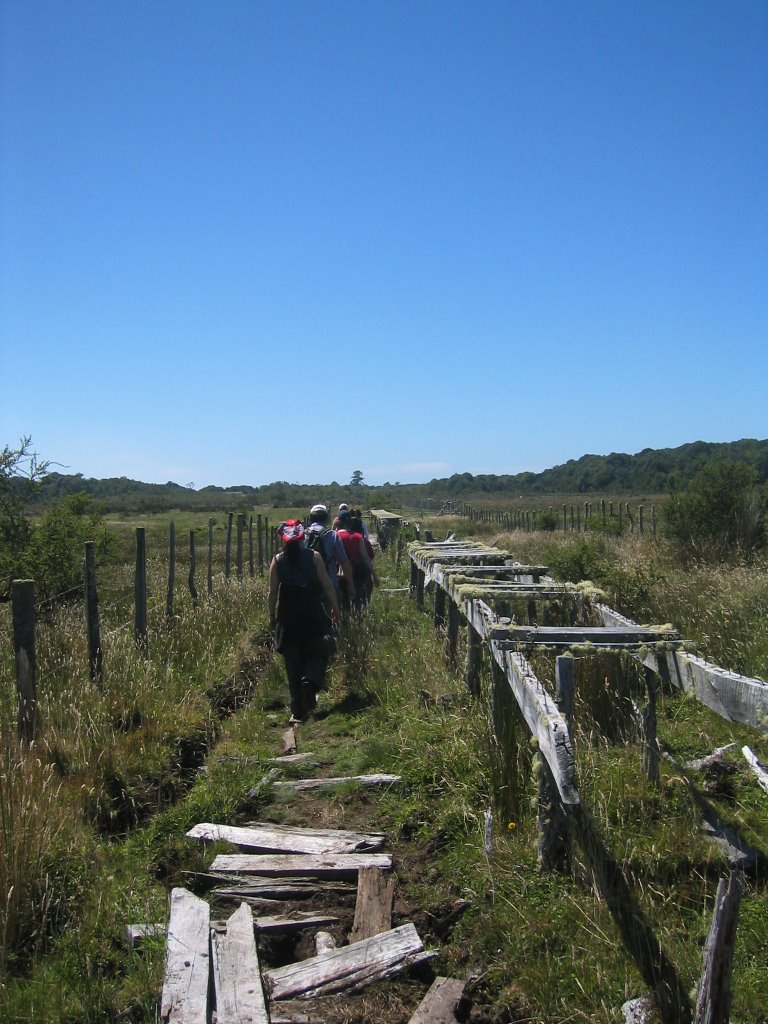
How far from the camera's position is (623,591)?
955cm

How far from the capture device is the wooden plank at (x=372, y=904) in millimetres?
3885

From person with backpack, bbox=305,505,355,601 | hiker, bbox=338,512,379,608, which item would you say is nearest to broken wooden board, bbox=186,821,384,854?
person with backpack, bbox=305,505,355,601

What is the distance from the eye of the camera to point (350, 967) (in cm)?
354

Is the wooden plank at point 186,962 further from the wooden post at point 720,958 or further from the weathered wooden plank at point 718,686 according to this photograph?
the weathered wooden plank at point 718,686

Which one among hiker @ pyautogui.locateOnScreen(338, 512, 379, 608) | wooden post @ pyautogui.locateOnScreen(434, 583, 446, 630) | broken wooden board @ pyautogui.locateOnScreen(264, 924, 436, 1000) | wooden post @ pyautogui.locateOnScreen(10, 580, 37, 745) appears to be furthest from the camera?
hiker @ pyautogui.locateOnScreen(338, 512, 379, 608)

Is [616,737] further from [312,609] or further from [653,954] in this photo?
[312,609]

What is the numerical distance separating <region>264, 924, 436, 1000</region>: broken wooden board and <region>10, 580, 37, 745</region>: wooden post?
2.84 meters

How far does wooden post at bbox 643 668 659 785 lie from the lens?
4.45 meters

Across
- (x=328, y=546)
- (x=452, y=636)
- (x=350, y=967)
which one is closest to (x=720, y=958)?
(x=350, y=967)

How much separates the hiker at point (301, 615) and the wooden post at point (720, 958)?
557 centimetres

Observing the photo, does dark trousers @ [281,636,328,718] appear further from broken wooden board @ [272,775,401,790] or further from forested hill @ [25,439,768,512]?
forested hill @ [25,439,768,512]

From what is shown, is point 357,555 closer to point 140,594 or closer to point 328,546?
point 328,546

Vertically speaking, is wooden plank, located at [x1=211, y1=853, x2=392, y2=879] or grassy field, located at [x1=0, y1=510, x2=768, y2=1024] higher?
grassy field, located at [x1=0, y1=510, x2=768, y2=1024]

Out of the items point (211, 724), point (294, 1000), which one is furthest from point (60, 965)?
point (211, 724)
